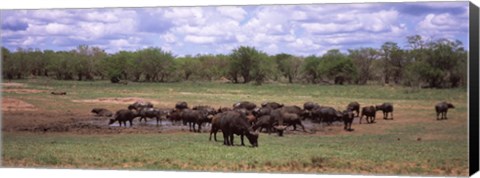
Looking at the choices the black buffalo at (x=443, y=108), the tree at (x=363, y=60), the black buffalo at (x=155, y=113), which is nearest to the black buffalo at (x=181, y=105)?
the black buffalo at (x=155, y=113)

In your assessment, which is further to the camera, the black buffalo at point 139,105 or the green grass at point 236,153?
the black buffalo at point 139,105

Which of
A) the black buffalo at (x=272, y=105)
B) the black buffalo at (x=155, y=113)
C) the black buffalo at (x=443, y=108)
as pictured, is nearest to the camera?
the black buffalo at (x=443, y=108)

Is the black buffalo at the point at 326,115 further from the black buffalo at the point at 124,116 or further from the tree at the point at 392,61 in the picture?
the black buffalo at the point at 124,116

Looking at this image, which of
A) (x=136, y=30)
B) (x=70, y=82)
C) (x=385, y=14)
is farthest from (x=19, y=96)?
(x=385, y=14)

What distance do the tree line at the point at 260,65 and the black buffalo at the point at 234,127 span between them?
31.1 inches

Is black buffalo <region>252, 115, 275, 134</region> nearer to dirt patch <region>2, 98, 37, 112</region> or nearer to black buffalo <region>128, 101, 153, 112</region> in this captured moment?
black buffalo <region>128, 101, 153, 112</region>

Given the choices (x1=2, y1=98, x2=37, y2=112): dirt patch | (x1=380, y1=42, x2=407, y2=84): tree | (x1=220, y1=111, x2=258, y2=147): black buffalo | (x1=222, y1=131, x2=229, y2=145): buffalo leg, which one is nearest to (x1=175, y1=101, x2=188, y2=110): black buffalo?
(x1=220, y1=111, x2=258, y2=147): black buffalo

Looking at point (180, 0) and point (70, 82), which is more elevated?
point (180, 0)

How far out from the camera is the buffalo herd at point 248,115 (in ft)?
66.0

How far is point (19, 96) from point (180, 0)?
4331 mm

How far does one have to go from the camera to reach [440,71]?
63.4 ft

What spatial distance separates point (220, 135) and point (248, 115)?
0.74 meters

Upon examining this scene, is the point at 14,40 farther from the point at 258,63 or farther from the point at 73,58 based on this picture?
the point at 258,63

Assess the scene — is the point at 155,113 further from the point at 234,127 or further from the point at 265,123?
the point at 265,123
